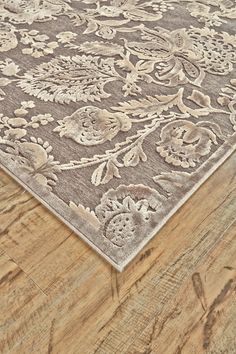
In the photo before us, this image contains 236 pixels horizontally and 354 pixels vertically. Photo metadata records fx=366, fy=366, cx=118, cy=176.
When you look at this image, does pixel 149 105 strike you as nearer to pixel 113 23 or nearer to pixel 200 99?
pixel 200 99

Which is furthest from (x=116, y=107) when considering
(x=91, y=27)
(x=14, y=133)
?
(x=91, y=27)

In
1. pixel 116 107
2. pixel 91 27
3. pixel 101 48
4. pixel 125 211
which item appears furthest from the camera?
pixel 91 27

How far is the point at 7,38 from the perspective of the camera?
4.84 feet

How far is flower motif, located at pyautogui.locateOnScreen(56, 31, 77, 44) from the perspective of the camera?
1.48 meters

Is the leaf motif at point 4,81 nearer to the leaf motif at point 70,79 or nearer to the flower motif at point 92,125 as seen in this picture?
the leaf motif at point 70,79

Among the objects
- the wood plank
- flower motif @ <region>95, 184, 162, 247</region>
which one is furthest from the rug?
the wood plank

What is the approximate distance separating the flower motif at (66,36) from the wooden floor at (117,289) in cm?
79

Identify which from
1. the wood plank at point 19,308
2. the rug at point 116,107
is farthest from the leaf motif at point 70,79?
the wood plank at point 19,308

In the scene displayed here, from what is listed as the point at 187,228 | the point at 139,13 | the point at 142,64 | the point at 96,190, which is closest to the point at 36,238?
the point at 96,190

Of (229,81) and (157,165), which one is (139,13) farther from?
(157,165)

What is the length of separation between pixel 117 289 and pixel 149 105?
0.64 m

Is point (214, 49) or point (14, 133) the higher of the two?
point (214, 49)

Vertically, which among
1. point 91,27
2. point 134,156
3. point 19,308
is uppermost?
point 91,27

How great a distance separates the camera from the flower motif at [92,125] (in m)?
1.11
